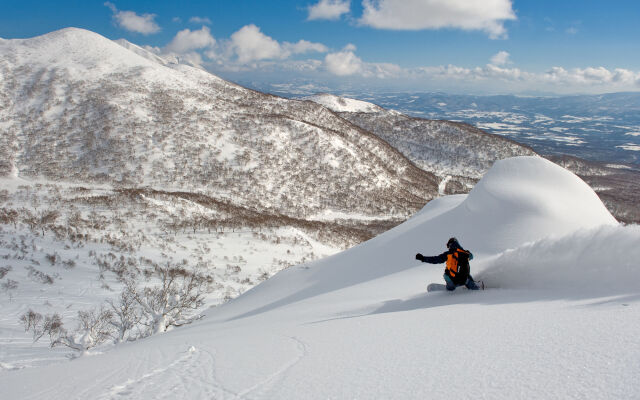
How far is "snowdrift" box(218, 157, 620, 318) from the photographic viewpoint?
13.6m

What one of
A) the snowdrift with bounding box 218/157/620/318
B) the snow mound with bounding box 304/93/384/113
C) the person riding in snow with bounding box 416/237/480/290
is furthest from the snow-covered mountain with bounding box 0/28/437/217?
the snow mound with bounding box 304/93/384/113

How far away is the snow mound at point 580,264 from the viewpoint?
5.24 meters

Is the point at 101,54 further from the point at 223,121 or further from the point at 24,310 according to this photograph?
the point at 24,310

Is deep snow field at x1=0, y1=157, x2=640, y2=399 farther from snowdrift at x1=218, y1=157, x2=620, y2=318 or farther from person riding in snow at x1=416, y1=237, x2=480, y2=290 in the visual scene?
snowdrift at x1=218, y1=157, x2=620, y2=318

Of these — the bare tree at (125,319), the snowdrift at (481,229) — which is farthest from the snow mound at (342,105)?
the bare tree at (125,319)

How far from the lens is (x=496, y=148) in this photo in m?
120

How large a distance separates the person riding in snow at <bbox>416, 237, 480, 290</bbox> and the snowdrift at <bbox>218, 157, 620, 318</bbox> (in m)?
3.44

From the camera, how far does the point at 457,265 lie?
Answer: 750 centimetres

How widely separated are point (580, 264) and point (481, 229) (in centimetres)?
918

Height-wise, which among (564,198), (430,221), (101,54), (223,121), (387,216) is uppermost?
(101,54)

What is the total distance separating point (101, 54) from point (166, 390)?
3886 inches

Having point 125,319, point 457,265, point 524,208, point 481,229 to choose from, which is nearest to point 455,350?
point 457,265

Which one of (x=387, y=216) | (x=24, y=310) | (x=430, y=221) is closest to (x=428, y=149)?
(x=387, y=216)

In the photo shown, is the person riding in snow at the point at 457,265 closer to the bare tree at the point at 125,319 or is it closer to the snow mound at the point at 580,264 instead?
the snow mound at the point at 580,264
